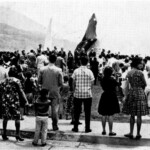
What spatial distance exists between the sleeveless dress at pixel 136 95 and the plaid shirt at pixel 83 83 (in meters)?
0.88

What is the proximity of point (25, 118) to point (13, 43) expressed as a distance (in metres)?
92.1

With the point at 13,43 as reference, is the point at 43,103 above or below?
below

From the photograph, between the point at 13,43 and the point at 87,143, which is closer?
the point at 87,143

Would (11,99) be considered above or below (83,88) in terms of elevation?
below

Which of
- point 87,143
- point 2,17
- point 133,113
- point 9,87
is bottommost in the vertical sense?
point 87,143

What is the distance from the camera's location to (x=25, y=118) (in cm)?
926

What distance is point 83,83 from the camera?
306 inches

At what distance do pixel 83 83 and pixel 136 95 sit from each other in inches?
45.4

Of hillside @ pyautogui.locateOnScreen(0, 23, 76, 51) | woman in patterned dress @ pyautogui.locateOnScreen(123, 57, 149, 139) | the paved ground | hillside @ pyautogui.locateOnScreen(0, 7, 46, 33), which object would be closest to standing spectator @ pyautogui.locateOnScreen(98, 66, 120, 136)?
woman in patterned dress @ pyautogui.locateOnScreen(123, 57, 149, 139)

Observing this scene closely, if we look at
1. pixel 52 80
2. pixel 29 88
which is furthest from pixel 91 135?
pixel 29 88

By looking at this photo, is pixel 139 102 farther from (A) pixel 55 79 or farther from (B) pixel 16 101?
(B) pixel 16 101


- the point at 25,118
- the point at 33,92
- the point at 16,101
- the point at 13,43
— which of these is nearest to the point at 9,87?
the point at 16,101

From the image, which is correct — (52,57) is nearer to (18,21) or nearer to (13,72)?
(13,72)

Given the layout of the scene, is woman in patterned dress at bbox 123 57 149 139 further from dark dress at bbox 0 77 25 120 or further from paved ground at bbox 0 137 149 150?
dark dress at bbox 0 77 25 120
